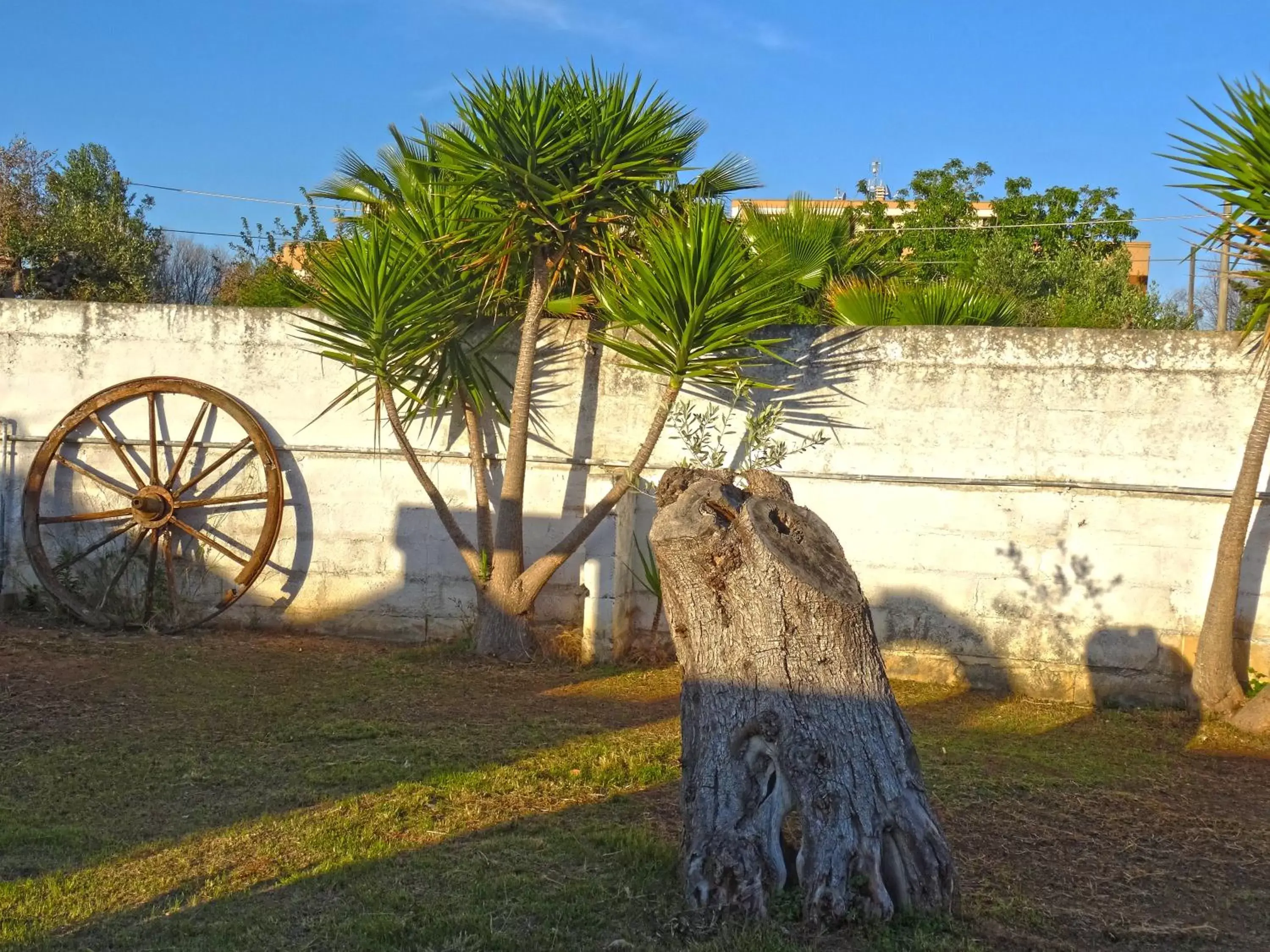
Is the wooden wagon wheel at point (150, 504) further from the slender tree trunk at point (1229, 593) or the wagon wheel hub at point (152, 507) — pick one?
the slender tree trunk at point (1229, 593)

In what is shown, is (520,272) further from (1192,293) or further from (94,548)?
(1192,293)

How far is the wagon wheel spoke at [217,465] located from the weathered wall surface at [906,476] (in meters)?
0.27

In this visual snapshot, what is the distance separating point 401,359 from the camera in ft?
28.8

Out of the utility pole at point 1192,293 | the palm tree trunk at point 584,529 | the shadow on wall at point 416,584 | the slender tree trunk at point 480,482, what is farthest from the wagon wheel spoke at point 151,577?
the utility pole at point 1192,293

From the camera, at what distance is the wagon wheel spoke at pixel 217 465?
9.66 meters

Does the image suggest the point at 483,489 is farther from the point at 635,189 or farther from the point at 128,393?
the point at 128,393

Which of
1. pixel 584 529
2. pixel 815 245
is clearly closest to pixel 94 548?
pixel 584 529

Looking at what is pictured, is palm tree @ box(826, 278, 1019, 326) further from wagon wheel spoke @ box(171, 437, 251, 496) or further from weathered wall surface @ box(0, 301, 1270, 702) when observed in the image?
wagon wheel spoke @ box(171, 437, 251, 496)

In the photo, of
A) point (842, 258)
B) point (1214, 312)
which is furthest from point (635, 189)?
point (1214, 312)

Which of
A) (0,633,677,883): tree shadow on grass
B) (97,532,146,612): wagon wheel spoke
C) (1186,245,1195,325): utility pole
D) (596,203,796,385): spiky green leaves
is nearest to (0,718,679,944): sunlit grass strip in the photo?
(0,633,677,883): tree shadow on grass

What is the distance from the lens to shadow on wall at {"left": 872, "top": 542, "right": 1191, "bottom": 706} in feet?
27.3

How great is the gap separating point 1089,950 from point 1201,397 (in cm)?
527

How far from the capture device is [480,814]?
522 cm

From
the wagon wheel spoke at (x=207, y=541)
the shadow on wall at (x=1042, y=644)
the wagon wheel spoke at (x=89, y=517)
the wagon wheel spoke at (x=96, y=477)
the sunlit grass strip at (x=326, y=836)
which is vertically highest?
the wagon wheel spoke at (x=96, y=477)
